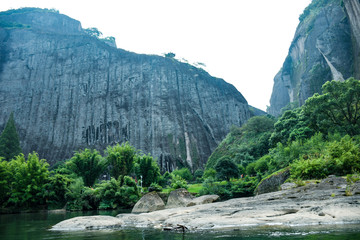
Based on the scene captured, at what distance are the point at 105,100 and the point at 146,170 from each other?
1707 inches

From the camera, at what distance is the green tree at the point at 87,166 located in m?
34.7

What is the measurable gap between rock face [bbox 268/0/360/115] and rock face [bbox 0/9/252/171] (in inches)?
880

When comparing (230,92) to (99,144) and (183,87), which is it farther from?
(99,144)

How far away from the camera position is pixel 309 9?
261 ft

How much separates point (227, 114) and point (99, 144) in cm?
3850

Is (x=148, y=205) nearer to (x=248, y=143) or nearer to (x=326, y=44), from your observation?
(x=248, y=143)

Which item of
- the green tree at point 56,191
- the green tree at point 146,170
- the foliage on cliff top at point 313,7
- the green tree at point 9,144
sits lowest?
the green tree at point 56,191

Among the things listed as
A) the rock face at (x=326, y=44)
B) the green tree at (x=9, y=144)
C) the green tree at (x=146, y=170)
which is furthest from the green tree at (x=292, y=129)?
the green tree at (x=9, y=144)

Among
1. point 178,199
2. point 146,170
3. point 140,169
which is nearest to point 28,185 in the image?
point 140,169

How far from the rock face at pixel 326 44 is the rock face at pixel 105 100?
880 inches

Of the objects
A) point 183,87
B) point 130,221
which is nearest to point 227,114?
point 183,87

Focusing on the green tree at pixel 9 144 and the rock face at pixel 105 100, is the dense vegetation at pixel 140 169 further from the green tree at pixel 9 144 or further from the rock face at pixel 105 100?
the rock face at pixel 105 100

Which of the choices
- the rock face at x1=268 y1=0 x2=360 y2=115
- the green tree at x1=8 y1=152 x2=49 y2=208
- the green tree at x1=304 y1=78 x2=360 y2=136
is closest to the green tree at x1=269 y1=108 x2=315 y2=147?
the green tree at x1=304 y1=78 x2=360 y2=136

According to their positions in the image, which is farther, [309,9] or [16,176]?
[309,9]
